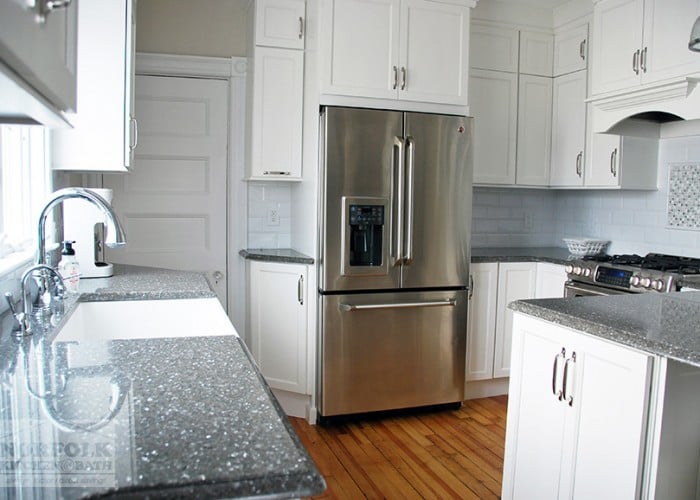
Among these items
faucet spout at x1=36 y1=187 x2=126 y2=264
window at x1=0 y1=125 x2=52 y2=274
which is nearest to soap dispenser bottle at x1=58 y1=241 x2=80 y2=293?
window at x1=0 y1=125 x2=52 y2=274

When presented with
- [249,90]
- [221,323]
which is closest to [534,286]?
[249,90]

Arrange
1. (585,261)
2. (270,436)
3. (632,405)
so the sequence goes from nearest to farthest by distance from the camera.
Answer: (270,436)
(632,405)
(585,261)

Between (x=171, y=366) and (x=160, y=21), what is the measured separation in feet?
10.3

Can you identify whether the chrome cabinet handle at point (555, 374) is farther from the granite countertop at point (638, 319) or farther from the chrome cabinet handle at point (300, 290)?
the chrome cabinet handle at point (300, 290)

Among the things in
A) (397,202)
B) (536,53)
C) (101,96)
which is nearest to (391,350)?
(397,202)

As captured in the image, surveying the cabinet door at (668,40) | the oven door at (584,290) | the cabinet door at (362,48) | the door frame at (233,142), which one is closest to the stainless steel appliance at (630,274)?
the oven door at (584,290)

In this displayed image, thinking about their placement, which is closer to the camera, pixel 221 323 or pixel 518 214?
pixel 221 323

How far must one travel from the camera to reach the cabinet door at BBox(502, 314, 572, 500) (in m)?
1.80

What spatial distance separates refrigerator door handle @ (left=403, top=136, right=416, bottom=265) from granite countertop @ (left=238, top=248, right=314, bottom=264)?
1.77 feet

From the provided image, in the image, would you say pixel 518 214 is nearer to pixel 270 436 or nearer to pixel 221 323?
pixel 221 323

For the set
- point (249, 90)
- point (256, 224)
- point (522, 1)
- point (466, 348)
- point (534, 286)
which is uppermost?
point (522, 1)

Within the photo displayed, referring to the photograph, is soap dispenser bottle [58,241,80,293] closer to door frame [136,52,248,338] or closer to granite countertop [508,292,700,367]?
granite countertop [508,292,700,367]

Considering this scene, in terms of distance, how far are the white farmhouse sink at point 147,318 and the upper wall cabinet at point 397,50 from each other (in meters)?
1.61

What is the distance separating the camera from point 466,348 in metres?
3.59
